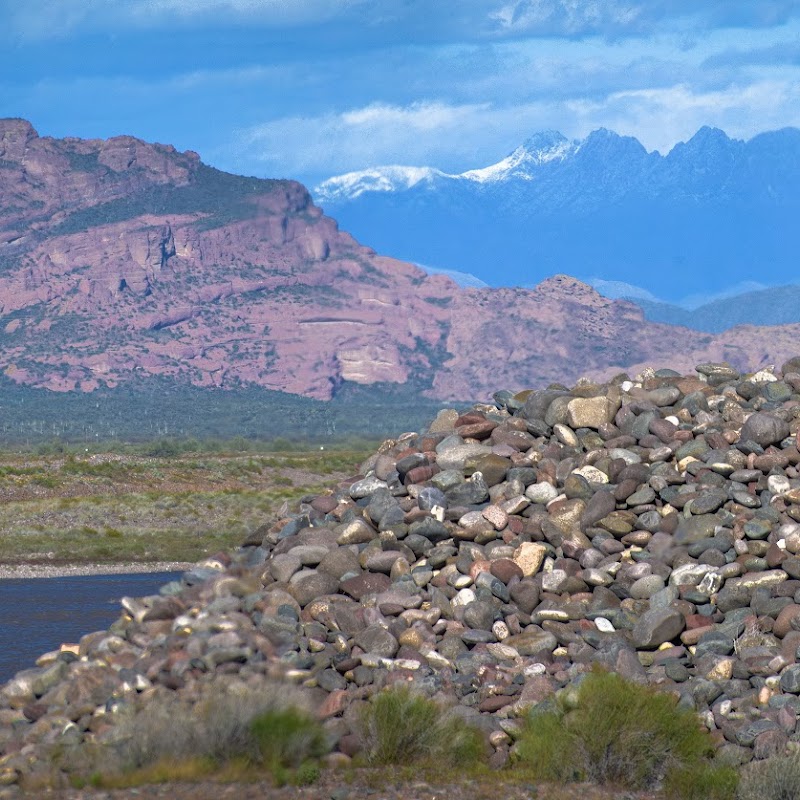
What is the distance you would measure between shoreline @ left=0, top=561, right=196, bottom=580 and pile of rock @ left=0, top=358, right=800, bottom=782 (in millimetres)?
30866

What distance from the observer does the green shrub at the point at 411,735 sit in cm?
1118

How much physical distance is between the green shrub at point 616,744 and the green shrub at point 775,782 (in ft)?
1.45

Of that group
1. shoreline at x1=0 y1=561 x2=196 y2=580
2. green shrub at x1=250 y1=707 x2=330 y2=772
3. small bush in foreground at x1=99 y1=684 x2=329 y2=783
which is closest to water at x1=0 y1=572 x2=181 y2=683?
shoreline at x1=0 y1=561 x2=196 y2=580

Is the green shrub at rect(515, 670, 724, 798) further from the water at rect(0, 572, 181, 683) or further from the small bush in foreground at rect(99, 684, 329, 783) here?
the water at rect(0, 572, 181, 683)

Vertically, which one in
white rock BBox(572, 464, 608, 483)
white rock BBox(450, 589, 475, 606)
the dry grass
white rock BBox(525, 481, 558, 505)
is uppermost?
white rock BBox(572, 464, 608, 483)

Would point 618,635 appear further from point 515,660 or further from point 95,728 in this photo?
point 95,728

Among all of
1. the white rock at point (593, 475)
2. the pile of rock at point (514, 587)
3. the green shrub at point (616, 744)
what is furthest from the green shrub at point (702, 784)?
the white rock at point (593, 475)

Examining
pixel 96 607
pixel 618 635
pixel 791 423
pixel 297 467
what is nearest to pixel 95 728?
pixel 618 635

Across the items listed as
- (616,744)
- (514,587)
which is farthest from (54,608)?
(616,744)

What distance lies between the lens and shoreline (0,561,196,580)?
4466 centimetres

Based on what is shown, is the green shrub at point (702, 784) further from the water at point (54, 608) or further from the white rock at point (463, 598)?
the water at point (54, 608)

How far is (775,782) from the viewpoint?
10609mm

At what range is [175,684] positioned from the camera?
11.3m

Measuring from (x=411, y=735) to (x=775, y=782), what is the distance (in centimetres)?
286
